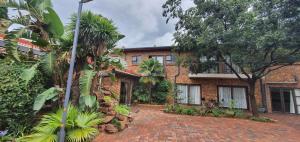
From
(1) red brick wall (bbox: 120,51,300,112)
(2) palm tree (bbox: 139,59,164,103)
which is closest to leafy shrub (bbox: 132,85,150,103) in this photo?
(2) palm tree (bbox: 139,59,164,103)

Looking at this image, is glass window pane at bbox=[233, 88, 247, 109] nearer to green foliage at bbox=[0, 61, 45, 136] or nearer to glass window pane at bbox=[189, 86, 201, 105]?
glass window pane at bbox=[189, 86, 201, 105]

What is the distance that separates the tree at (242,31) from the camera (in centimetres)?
806

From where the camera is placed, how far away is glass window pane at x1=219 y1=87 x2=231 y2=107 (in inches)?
559

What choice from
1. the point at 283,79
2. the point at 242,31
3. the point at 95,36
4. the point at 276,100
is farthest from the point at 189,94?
the point at 95,36

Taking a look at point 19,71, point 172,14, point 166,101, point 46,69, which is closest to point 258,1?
point 172,14

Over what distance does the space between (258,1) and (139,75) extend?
32.7ft

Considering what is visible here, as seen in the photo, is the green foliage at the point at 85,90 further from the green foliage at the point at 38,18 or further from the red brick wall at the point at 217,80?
the red brick wall at the point at 217,80

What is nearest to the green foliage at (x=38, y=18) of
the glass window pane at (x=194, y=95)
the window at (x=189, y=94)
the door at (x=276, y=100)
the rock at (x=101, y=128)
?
the rock at (x=101, y=128)

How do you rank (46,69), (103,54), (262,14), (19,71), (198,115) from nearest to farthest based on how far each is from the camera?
(19,71)
(46,69)
(103,54)
(262,14)
(198,115)

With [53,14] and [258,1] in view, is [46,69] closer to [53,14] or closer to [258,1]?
[53,14]

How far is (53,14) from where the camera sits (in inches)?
208

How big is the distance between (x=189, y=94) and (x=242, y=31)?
25.1 ft

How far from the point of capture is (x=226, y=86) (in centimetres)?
1441

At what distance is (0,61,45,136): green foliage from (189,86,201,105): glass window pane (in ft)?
41.6
